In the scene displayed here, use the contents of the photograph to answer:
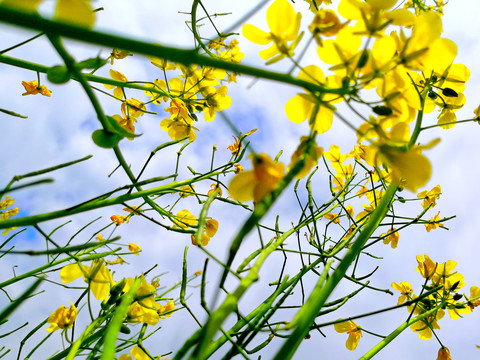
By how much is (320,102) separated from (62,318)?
61 cm

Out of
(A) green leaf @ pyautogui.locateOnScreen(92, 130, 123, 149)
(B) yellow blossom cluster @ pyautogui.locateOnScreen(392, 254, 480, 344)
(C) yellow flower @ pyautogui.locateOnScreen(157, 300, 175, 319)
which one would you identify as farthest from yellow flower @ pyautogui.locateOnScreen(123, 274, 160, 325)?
(B) yellow blossom cluster @ pyautogui.locateOnScreen(392, 254, 480, 344)

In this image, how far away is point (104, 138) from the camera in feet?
1.32

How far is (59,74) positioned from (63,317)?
482 millimetres

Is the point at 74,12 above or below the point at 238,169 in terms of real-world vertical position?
below

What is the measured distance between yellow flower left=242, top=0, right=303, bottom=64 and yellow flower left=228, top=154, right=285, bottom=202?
0.35ft

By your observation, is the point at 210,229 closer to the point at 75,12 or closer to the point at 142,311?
the point at 142,311

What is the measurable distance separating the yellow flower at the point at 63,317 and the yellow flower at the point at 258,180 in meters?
0.51

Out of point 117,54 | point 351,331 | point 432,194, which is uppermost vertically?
point 432,194

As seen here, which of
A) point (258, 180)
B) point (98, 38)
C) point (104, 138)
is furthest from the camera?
point (104, 138)

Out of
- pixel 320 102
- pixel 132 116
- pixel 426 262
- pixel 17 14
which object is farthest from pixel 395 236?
pixel 17 14

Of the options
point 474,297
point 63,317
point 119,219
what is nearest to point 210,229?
point 119,219

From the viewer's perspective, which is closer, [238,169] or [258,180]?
[258,180]

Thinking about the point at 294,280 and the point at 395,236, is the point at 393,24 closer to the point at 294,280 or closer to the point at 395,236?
the point at 294,280

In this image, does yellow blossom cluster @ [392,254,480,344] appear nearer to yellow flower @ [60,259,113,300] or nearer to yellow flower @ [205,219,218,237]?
yellow flower @ [205,219,218,237]
